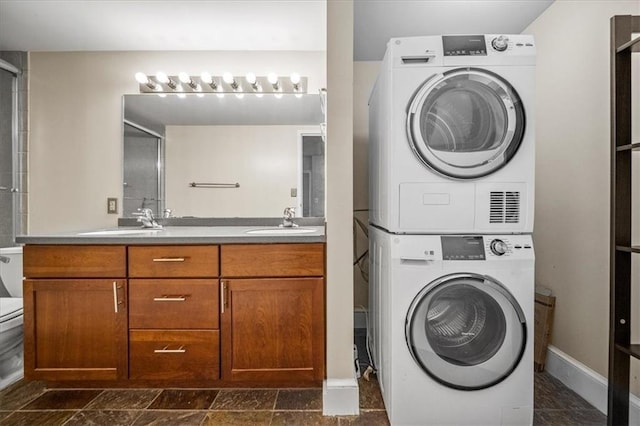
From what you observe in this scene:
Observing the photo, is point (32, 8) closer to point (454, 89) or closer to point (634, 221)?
point (454, 89)

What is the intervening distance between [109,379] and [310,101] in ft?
6.97

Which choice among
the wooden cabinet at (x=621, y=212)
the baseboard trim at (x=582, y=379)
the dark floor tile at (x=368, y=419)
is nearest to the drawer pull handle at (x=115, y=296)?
the dark floor tile at (x=368, y=419)

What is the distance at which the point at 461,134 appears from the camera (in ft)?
4.86

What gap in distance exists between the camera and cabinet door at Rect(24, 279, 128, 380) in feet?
5.63

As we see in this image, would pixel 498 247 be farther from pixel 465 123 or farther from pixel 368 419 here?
pixel 368 419

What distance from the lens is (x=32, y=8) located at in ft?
6.60

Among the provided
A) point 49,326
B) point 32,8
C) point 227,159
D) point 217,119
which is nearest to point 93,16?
point 32,8

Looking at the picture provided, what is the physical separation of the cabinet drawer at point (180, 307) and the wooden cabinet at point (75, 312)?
0.21ft

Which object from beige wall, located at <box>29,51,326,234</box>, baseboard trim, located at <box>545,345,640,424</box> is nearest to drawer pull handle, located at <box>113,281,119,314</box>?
beige wall, located at <box>29,51,326,234</box>

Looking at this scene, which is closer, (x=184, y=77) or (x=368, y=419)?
(x=368, y=419)

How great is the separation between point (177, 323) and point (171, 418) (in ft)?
1.43

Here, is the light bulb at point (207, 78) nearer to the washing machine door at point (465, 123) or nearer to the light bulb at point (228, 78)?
the light bulb at point (228, 78)

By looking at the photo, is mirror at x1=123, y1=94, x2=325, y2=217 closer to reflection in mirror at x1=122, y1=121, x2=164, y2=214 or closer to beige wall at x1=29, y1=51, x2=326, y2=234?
reflection in mirror at x1=122, y1=121, x2=164, y2=214

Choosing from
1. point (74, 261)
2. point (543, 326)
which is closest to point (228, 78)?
point (74, 261)
